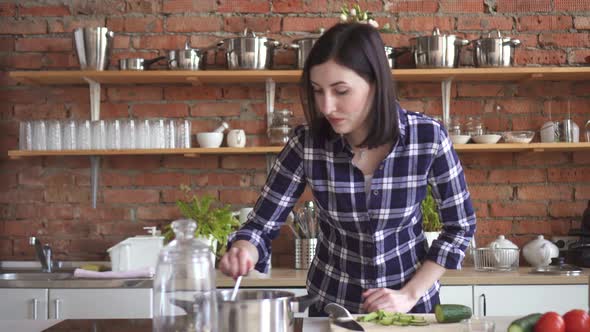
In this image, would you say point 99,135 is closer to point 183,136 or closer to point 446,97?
point 183,136

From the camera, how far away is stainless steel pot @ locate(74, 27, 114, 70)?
3582 millimetres

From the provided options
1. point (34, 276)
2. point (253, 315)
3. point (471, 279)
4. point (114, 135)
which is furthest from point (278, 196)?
point (34, 276)

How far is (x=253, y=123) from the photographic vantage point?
12.6 feet

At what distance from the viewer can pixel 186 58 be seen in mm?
3625

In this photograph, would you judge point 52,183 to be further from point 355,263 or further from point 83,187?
point 355,263

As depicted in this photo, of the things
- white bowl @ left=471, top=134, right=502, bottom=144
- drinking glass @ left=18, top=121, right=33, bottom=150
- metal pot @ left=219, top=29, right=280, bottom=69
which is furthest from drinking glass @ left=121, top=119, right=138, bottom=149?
white bowl @ left=471, top=134, right=502, bottom=144

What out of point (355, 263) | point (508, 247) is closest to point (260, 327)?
point (355, 263)

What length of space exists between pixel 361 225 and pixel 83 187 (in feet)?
7.22

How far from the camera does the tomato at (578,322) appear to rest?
4.86 ft

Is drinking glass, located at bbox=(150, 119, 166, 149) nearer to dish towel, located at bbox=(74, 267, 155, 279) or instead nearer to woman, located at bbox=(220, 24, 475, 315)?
dish towel, located at bbox=(74, 267, 155, 279)

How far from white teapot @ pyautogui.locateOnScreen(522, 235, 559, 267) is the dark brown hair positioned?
1.76 m

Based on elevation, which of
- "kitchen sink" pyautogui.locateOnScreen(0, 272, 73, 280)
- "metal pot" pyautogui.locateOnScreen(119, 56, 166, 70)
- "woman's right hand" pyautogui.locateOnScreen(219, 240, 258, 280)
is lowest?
"kitchen sink" pyautogui.locateOnScreen(0, 272, 73, 280)

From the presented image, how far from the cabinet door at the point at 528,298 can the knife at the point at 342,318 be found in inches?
63.1

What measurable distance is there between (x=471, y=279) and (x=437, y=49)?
Result: 108 centimetres
